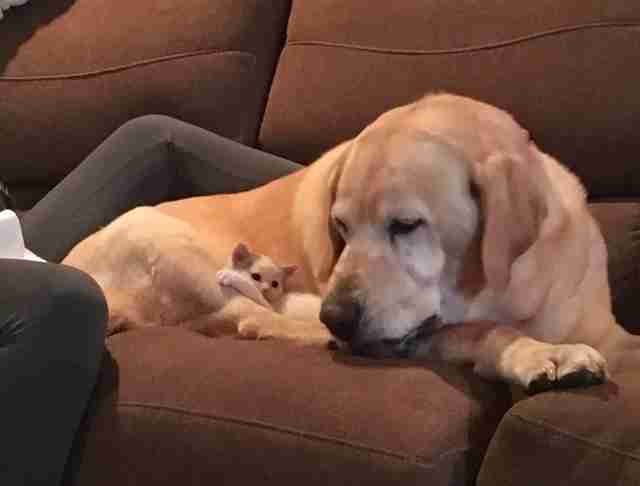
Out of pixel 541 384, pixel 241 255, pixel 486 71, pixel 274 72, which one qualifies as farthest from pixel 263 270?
pixel 274 72

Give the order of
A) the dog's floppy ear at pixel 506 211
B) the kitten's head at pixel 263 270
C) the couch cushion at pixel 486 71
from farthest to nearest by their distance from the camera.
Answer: the couch cushion at pixel 486 71 → the kitten's head at pixel 263 270 → the dog's floppy ear at pixel 506 211

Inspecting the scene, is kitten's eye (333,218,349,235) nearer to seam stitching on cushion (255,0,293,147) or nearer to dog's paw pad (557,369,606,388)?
dog's paw pad (557,369,606,388)

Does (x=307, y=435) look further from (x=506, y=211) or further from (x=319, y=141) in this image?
(x=319, y=141)

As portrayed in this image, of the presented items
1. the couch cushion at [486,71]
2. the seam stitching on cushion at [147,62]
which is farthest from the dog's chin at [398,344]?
the seam stitching on cushion at [147,62]

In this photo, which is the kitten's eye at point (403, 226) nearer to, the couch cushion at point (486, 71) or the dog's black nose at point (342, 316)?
the dog's black nose at point (342, 316)

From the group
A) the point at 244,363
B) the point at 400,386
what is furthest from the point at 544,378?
the point at 244,363

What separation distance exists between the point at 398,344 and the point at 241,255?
0.38 m

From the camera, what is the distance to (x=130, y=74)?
238 centimetres

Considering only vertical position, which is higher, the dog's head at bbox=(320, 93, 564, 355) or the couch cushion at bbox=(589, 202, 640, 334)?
the dog's head at bbox=(320, 93, 564, 355)

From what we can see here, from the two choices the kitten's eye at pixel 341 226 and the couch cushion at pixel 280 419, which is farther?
the kitten's eye at pixel 341 226

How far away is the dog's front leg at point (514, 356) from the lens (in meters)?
1.26

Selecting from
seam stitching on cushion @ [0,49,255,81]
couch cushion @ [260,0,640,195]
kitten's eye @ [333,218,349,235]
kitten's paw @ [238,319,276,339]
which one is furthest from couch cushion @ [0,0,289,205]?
kitten's eye @ [333,218,349,235]

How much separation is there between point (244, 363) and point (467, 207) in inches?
16.3

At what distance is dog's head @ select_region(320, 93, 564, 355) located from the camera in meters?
1.37
